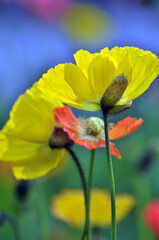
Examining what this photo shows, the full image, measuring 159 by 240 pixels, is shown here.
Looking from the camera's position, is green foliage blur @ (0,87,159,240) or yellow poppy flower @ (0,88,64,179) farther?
green foliage blur @ (0,87,159,240)

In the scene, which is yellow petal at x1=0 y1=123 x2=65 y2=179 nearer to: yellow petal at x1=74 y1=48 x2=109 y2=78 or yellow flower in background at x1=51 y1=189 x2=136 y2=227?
Answer: yellow petal at x1=74 y1=48 x2=109 y2=78

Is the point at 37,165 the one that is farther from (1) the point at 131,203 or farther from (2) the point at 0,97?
(2) the point at 0,97

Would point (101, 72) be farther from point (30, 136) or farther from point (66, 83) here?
point (30, 136)

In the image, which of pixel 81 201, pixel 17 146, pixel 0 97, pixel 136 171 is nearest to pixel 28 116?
pixel 17 146

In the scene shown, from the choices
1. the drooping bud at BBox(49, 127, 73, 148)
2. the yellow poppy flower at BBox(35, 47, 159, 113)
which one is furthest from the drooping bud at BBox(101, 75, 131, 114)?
the drooping bud at BBox(49, 127, 73, 148)

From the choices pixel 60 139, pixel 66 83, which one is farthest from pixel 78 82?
pixel 60 139
